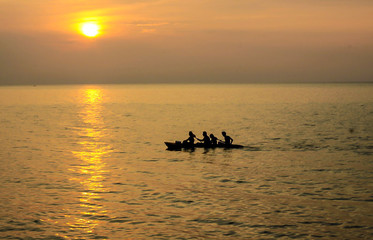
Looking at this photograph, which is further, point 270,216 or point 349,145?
point 349,145

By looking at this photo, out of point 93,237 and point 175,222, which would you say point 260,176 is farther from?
point 93,237

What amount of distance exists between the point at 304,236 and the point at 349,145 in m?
31.5

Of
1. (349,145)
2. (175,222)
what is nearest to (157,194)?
(175,222)

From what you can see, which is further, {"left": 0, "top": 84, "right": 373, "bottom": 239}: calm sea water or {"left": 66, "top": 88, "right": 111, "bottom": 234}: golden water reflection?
{"left": 66, "top": 88, "right": 111, "bottom": 234}: golden water reflection

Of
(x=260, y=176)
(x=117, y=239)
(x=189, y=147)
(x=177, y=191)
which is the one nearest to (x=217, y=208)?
(x=177, y=191)

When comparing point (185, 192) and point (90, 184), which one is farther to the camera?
point (90, 184)

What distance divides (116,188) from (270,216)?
939cm

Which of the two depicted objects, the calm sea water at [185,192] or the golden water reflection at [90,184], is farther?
the golden water reflection at [90,184]

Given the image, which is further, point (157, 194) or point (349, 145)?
point (349, 145)

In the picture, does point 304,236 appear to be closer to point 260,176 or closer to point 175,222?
point 175,222

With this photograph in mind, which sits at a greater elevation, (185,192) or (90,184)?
(90,184)

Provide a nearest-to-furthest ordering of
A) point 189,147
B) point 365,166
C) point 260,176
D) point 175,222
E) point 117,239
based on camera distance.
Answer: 1. point 117,239
2. point 175,222
3. point 260,176
4. point 365,166
5. point 189,147

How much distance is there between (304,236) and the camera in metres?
17.4

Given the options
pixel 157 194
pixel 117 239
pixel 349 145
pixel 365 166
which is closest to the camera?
pixel 117 239
